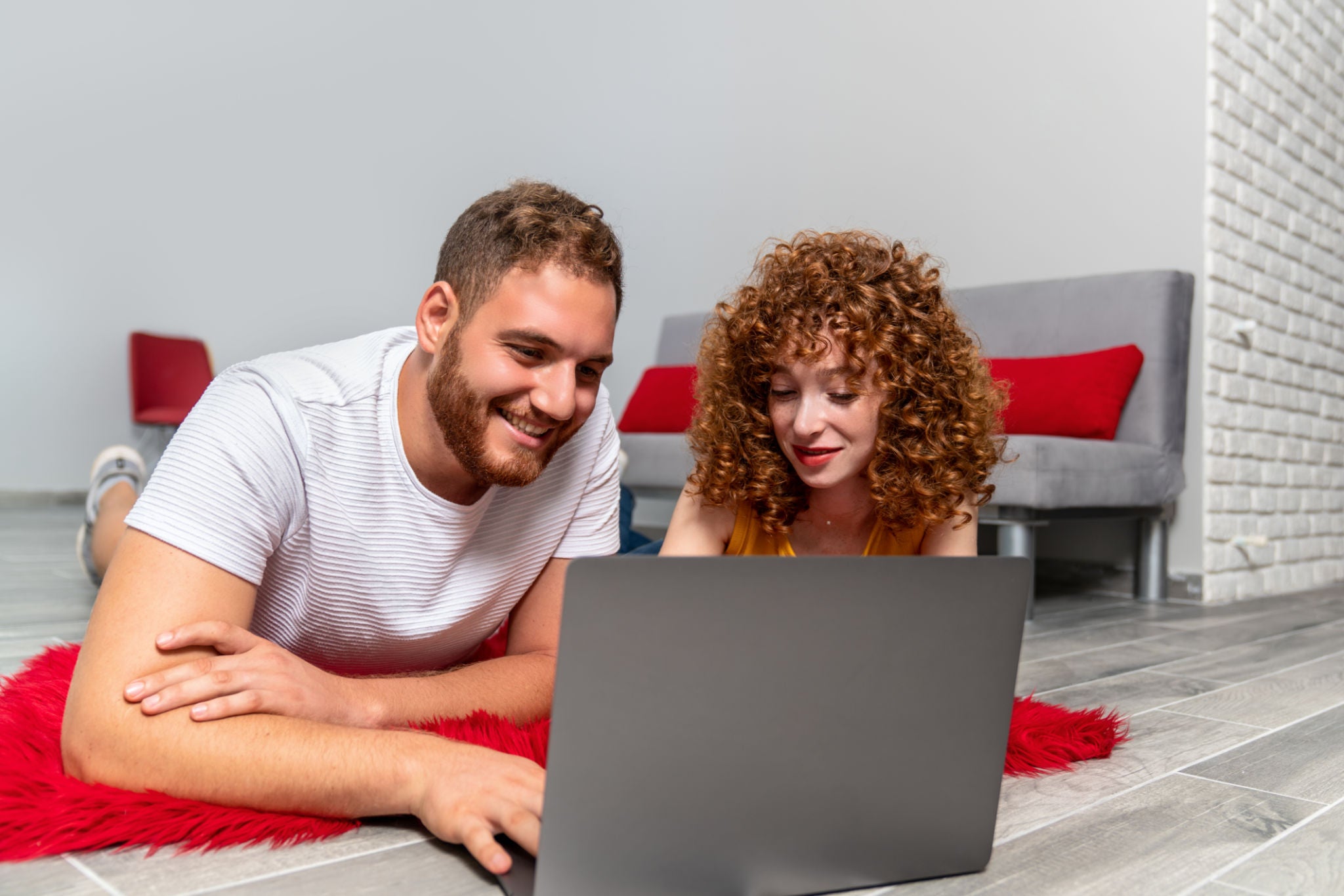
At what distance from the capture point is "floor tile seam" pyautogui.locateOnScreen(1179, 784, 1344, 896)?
3.06 ft

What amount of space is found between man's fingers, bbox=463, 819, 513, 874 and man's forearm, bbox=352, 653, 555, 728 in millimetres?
276

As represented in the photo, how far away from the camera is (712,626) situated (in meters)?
0.75

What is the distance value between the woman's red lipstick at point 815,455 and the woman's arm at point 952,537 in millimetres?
206

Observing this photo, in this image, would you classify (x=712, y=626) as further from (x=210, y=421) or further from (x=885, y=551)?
(x=885, y=551)

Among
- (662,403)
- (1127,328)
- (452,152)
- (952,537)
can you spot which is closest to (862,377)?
(952,537)

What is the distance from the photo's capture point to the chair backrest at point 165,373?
5.36m

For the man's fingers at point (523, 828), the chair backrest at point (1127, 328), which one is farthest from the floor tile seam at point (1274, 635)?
the man's fingers at point (523, 828)

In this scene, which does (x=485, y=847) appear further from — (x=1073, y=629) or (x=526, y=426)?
(x=1073, y=629)

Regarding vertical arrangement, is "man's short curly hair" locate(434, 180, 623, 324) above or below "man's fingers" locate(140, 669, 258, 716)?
above

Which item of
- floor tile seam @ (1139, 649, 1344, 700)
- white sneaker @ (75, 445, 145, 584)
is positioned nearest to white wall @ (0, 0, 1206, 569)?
floor tile seam @ (1139, 649, 1344, 700)

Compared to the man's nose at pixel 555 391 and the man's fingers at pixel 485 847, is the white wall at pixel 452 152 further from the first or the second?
the man's fingers at pixel 485 847

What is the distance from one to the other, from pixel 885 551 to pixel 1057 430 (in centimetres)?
150

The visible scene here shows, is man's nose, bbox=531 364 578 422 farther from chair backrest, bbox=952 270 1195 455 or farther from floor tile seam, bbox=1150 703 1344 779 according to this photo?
chair backrest, bbox=952 270 1195 455

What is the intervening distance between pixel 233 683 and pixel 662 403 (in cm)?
281
